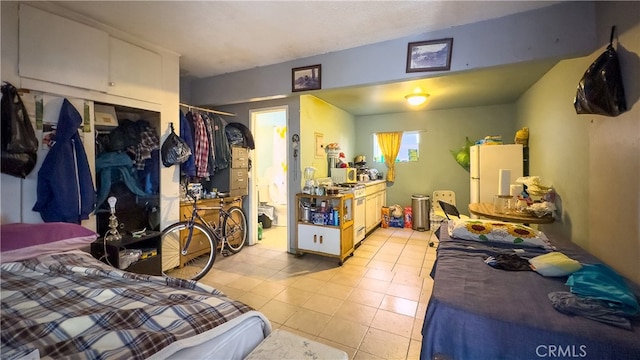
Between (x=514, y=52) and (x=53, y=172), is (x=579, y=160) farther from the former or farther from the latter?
(x=53, y=172)

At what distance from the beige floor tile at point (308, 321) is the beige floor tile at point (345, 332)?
5 centimetres

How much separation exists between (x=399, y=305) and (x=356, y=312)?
0.43 metres

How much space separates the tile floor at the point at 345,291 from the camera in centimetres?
192

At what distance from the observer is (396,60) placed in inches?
99.7

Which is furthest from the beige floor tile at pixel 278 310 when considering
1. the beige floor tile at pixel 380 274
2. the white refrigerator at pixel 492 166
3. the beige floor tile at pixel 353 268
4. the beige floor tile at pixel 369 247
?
the white refrigerator at pixel 492 166

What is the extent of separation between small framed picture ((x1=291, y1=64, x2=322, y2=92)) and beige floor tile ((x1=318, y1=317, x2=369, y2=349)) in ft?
7.78

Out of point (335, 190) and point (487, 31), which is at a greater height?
point (487, 31)

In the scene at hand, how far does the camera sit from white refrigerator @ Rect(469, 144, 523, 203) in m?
3.45

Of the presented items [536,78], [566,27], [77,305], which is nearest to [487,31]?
[566,27]

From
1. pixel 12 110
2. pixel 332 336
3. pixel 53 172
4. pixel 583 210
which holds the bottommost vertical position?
pixel 332 336

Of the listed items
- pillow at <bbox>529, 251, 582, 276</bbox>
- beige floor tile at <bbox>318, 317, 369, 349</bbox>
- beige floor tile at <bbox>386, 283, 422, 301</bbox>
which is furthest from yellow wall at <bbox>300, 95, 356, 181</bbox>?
pillow at <bbox>529, 251, 582, 276</bbox>

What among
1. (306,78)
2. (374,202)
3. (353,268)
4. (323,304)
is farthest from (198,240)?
(374,202)

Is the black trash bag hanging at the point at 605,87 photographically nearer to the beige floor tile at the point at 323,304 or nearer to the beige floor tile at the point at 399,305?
the beige floor tile at the point at 399,305

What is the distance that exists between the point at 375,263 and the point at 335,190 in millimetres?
1093
